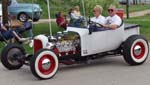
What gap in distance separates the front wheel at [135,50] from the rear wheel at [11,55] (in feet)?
6.92

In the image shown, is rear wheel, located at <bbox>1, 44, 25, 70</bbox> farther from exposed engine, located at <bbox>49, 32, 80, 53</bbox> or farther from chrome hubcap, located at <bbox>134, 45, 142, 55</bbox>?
chrome hubcap, located at <bbox>134, 45, 142, 55</bbox>

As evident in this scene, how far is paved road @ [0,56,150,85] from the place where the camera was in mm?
8398

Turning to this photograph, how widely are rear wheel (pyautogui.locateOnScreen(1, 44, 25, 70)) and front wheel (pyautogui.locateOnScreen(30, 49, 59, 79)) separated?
41.4 inches

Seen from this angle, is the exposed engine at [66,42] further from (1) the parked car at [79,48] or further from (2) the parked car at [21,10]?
(2) the parked car at [21,10]

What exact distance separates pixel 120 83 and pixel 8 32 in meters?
6.36

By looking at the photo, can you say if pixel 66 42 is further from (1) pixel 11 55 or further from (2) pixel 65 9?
(2) pixel 65 9

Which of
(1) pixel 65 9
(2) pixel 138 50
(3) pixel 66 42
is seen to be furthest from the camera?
(1) pixel 65 9

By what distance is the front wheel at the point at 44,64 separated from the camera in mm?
8477

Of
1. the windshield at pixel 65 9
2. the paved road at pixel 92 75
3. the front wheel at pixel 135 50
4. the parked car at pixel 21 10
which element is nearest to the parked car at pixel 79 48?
the front wheel at pixel 135 50

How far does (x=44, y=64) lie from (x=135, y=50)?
2.13 meters

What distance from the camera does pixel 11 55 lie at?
9641mm

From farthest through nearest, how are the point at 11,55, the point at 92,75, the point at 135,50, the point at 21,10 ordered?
the point at 21,10 → the point at 135,50 → the point at 11,55 → the point at 92,75

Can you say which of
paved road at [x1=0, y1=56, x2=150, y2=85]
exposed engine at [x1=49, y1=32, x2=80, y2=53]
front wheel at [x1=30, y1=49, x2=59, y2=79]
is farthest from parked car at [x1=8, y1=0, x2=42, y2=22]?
front wheel at [x1=30, y1=49, x2=59, y2=79]

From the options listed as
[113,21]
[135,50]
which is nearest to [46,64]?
[113,21]
